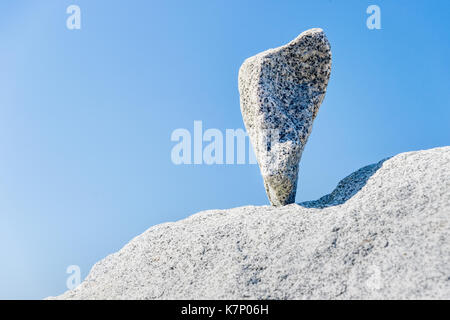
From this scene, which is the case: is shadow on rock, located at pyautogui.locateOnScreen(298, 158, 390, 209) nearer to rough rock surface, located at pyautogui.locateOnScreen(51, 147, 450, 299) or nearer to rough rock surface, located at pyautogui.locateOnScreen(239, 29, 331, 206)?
rough rock surface, located at pyautogui.locateOnScreen(51, 147, 450, 299)

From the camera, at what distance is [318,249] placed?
18.3 ft

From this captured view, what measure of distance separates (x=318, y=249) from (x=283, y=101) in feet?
9.21

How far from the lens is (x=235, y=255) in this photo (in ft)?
19.3

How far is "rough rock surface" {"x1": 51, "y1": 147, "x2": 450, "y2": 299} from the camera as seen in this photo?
198 inches

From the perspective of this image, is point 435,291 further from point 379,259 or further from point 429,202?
point 429,202

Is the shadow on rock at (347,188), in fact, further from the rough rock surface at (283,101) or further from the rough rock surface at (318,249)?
the rough rock surface at (283,101)

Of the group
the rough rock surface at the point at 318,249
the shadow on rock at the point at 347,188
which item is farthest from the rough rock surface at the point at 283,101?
the rough rock surface at the point at 318,249

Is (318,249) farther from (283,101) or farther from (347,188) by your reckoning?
(283,101)

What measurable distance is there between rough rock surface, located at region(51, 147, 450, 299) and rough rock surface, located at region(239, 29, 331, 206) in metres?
0.61

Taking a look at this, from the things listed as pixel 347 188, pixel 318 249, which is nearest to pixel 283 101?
pixel 347 188

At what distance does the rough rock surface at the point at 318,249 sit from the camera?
5.02 meters

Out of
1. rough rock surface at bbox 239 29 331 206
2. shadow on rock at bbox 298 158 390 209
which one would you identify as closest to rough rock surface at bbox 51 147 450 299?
shadow on rock at bbox 298 158 390 209
